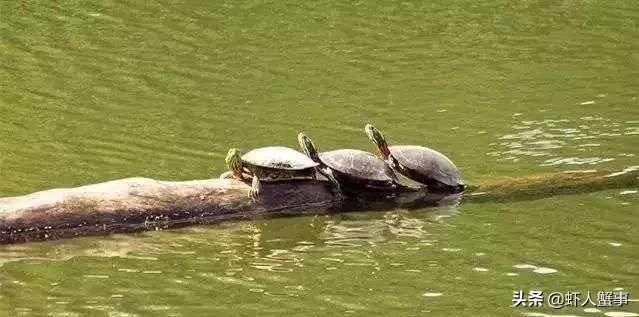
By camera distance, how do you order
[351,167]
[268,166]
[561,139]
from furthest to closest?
[561,139]
[351,167]
[268,166]

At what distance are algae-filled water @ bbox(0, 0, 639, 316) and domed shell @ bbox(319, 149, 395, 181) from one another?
0.30 meters

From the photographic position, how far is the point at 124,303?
7.39 meters

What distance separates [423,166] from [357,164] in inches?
21.7

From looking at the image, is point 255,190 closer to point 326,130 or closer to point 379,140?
point 379,140

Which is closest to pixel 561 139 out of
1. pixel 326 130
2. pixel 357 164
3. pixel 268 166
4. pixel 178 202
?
pixel 326 130

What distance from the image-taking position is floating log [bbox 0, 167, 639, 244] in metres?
8.47

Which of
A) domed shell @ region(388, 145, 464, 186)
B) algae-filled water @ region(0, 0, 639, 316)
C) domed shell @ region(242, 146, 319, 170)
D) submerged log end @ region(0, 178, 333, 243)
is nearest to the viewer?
algae-filled water @ region(0, 0, 639, 316)

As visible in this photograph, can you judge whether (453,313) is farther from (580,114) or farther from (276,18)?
(276,18)

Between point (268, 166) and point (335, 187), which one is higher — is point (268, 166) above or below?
above

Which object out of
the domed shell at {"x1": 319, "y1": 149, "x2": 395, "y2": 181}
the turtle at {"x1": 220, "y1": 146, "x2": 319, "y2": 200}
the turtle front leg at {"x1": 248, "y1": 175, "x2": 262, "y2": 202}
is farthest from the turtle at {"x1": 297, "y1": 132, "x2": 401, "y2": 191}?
the turtle front leg at {"x1": 248, "y1": 175, "x2": 262, "y2": 202}

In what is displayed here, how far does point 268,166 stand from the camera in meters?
8.84

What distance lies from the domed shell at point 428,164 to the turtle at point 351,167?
20cm

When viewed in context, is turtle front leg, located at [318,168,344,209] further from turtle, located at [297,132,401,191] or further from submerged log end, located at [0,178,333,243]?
submerged log end, located at [0,178,333,243]

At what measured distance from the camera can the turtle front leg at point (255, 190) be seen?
8.92m
